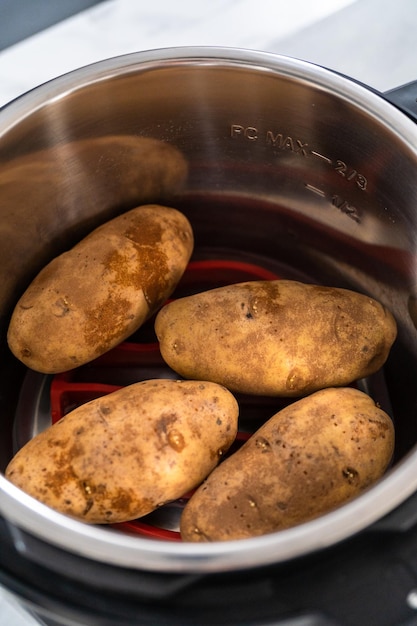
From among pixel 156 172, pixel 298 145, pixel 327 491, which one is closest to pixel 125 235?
pixel 156 172

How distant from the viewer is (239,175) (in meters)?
0.86

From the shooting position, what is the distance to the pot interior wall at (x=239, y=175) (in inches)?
28.5

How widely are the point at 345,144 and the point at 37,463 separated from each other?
1.52ft

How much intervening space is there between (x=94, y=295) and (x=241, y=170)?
0.84ft

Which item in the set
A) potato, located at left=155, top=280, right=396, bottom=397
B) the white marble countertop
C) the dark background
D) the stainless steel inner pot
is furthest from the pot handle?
the dark background

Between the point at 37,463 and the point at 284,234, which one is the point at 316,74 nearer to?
the point at 284,234

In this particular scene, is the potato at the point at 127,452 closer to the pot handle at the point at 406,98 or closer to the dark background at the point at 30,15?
the pot handle at the point at 406,98

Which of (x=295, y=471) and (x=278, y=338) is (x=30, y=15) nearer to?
(x=278, y=338)

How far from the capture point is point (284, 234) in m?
0.89

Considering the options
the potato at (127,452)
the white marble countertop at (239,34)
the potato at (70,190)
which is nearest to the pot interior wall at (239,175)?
the potato at (70,190)

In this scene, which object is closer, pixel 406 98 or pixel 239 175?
pixel 406 98

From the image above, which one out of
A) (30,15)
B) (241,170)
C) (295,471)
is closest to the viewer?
(295,471)

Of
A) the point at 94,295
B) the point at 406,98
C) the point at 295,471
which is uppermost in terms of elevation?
the point at 406,98

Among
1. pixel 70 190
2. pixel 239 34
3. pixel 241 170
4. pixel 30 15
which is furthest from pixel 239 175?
pixel 30 15
